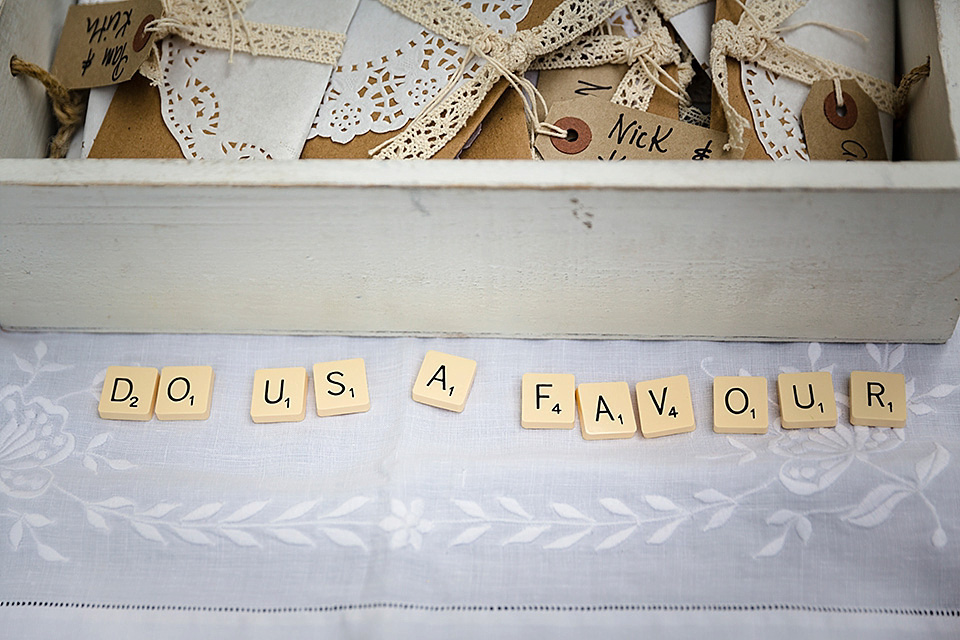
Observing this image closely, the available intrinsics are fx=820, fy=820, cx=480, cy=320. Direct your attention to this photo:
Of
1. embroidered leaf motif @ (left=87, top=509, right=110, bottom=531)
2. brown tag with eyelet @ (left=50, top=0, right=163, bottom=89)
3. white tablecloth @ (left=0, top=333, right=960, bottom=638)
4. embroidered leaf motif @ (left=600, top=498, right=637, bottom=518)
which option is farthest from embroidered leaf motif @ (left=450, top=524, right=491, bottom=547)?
brown tag with eyelet @ (left=50, top=0, right=163, bottom=89)

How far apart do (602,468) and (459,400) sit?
0.15 m

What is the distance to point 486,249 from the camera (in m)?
0.75

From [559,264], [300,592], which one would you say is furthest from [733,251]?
[300,592]

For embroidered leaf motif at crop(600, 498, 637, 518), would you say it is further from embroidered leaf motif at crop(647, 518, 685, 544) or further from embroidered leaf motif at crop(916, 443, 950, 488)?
embroidered leaf motif at crop(916, 443, 950, 488)

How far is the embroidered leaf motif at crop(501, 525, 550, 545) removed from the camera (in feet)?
2.34

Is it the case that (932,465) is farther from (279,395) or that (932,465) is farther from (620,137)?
(279,395)

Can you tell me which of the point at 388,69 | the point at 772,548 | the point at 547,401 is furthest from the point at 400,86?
the point at 772,548

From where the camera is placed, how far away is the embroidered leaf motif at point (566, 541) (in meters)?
0.71

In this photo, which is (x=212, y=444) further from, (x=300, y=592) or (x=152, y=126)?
(x=152, y=126)

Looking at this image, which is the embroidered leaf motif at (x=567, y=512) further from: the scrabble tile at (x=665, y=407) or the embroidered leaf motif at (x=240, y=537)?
the embroidered leaf motif at (x=240, y=537)

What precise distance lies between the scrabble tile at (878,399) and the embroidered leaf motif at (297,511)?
0.51 metres

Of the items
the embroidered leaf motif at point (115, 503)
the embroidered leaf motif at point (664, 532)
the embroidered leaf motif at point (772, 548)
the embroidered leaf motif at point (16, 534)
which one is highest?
the embroidered leaf motif at point (772, 548)

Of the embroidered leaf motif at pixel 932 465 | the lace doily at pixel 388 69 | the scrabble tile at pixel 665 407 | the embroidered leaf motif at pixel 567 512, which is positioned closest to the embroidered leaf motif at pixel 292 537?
the embroidered leaf motif at pixel 567 512

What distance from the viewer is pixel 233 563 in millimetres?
711
